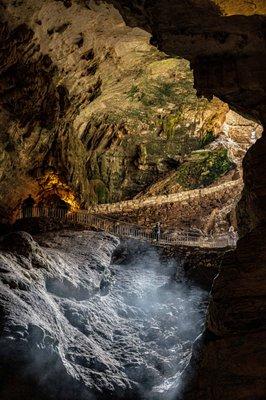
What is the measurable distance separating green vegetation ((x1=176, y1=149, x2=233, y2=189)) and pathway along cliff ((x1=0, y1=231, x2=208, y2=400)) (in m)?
11.7

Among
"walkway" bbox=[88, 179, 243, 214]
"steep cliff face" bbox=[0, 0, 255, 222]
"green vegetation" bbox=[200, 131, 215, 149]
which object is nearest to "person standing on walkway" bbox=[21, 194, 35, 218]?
"steep cliff face" bbox=[0, 0, 255, 222]

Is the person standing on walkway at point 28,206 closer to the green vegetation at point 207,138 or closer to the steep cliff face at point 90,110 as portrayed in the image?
the steep cliff face at point 90,110

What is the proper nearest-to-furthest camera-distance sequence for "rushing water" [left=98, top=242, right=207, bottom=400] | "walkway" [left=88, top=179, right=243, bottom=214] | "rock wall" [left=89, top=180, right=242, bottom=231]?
"rushing water" [left=98, top=242, right=207, bottom=400] < "rock wall" [left=89, top=180, right=242, bottom=231] < "walkway" [left=88, top=179, right=243, bottom=214]

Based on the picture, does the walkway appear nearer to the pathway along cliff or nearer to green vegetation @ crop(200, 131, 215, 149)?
green vegetation @ crop(200, 131, 215, 149)

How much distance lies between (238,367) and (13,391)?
460cm

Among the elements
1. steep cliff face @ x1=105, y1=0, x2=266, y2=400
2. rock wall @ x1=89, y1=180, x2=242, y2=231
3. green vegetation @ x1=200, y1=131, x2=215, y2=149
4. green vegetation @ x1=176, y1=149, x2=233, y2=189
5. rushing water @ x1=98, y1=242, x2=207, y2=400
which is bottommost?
rock wall @ x1=89, y1=180, x2=242, y2=231

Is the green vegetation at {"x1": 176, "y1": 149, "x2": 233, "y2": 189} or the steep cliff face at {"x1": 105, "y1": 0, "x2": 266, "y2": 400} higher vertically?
the steep cliff face at {"x1": 105, "y1": 0, "x2": 266, "y2": 400}

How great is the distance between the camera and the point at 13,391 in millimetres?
8297

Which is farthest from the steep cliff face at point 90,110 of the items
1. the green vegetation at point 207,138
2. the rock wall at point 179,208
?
the rock wall at point 179,208

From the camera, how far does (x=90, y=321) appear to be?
12125 millimetres

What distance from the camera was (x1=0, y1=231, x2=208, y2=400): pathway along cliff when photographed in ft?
29.3

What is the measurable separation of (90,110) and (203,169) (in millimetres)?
9088

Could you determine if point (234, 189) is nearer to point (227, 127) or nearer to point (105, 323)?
point (227, 127)

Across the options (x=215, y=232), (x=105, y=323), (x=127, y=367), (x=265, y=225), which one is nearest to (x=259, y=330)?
(x=265, y=225)
